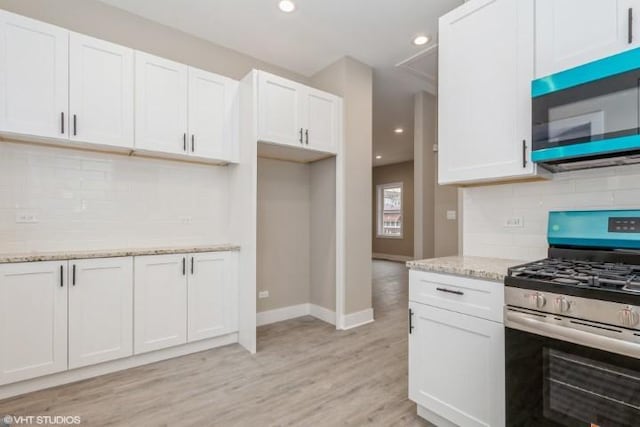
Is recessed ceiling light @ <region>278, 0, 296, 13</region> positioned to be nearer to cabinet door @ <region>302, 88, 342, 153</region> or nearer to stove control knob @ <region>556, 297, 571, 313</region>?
cabinet door @ <region>302, 88, 342, 153</region>

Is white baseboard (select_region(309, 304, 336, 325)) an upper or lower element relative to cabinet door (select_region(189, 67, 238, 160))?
lower

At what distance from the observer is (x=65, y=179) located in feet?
8.27

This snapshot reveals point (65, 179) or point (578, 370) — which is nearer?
point (578, 370)

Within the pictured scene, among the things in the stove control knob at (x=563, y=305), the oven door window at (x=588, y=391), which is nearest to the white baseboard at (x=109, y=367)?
the oven door window at (x=588, y=391)

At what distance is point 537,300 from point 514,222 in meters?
0.88

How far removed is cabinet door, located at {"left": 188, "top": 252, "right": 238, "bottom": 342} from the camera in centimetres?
278

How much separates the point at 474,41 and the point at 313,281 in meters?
2.99

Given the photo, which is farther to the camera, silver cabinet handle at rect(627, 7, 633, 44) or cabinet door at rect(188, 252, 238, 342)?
cabinet door at rect(188, 252, 238, 342)

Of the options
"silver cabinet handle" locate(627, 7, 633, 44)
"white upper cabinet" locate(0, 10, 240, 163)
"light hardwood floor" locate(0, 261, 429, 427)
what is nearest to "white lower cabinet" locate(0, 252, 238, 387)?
"light hardwood floor" locate(0, 261, 429, 427)

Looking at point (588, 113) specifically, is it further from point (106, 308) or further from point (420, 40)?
point (106, 308)

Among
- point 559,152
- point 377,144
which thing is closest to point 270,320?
point 559,152

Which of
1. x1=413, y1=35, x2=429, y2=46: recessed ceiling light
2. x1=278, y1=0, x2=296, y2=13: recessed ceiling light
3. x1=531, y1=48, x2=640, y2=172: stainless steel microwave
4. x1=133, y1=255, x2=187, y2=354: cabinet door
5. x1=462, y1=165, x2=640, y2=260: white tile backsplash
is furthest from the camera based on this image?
x1=413, y1=35, x2=429, y2=46: recessed ceiling light

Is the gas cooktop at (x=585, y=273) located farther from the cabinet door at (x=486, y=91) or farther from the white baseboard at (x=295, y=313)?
the white baseboard at (x=295, y=313)

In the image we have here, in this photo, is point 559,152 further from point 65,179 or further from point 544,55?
point 65,179
